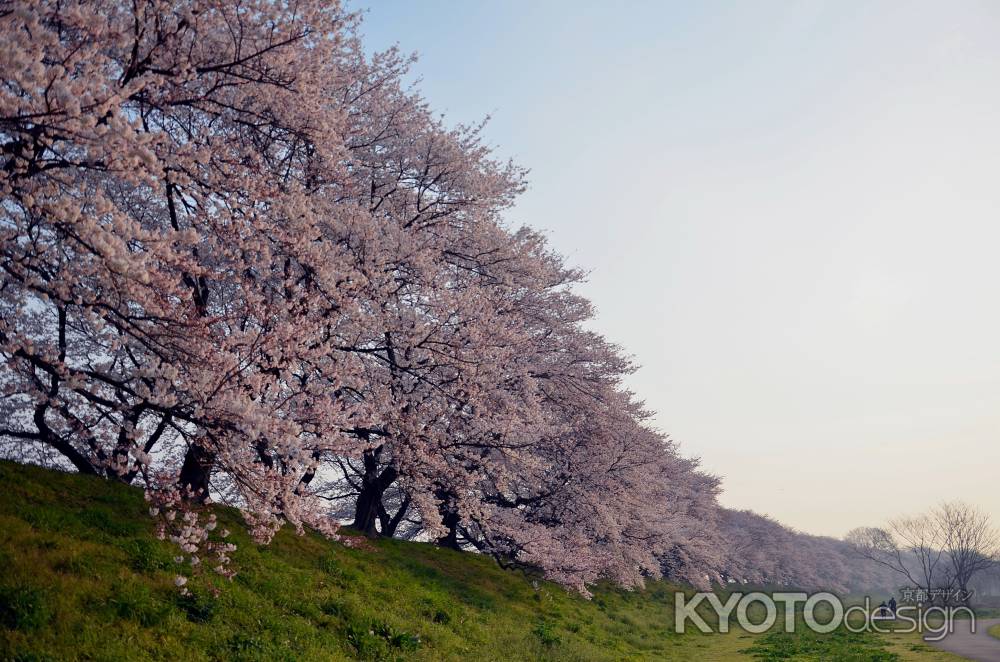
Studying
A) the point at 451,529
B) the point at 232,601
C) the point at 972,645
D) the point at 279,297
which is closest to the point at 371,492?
the point at 451,529

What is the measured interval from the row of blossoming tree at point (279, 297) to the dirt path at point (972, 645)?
12.5 meters

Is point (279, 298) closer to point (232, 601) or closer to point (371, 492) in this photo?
point (232, 601)

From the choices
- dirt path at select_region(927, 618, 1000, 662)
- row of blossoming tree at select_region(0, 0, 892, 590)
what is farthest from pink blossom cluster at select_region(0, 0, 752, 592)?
dirt path at select_region(927, 618, 1000, 662)

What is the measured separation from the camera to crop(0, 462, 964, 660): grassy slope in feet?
30.5

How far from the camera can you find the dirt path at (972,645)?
933 inches

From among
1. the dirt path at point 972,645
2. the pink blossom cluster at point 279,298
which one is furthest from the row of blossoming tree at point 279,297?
the dirt path at point 972,645

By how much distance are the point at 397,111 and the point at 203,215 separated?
35.4ft

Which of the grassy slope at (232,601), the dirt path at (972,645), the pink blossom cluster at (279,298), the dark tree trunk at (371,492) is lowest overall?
the dirt path at (972,645)

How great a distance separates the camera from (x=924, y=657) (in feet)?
72.5

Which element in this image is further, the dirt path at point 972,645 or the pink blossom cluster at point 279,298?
the dirt path at point 972,645

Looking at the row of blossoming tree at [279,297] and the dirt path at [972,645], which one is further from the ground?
the row of blossoming tree at [279,297]

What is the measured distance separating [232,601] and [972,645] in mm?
30576

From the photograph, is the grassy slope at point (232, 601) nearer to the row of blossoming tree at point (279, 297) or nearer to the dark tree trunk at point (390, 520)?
the row of blossoming tree at point (279, 297)

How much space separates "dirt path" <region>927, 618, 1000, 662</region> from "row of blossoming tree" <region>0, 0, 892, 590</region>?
12.5m
